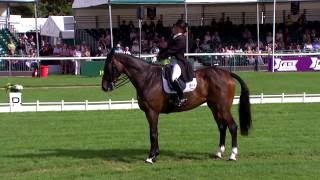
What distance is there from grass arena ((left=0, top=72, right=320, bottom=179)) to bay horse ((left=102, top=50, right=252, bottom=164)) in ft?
1.97

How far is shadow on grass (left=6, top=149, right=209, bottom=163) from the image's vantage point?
40.0 ft

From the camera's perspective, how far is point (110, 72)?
11867 millimetres

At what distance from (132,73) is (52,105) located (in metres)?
9.84

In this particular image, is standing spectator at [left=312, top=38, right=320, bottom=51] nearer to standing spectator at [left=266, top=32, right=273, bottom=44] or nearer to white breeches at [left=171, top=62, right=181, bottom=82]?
standing spectator at [left=266, top=32, right=273, bottom=44]

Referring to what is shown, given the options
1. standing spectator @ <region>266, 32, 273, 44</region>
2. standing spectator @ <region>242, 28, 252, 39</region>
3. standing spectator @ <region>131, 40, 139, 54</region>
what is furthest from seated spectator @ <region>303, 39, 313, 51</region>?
standing spectator @ <region>131, 40, 139, 54</region>

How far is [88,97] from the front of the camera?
24953 mm

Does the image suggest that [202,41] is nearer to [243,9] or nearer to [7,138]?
[243,9]

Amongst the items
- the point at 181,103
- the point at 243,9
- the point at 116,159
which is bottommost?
the point at 116,159

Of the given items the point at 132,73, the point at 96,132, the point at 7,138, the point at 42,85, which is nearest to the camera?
the point at 132,73

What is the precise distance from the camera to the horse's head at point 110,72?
38.9 ft

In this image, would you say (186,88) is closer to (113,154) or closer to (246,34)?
(113,154)

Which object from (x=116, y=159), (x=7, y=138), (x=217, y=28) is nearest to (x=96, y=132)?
(x=7, y=138)

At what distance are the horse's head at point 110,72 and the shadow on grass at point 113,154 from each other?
1415 millimetres

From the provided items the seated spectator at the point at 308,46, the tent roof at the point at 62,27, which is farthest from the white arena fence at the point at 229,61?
the tent roof at the point at 62,27
